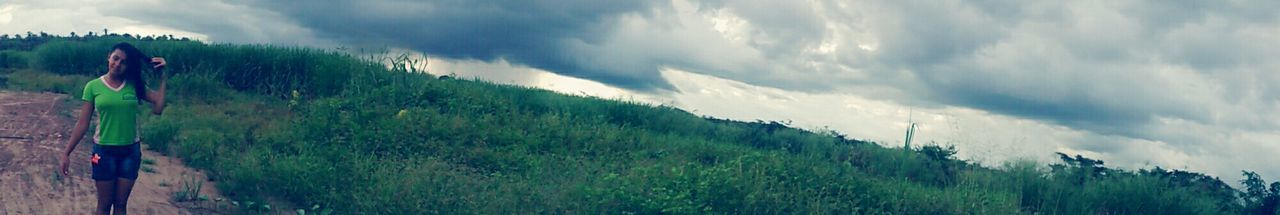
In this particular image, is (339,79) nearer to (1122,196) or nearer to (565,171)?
(565,171)

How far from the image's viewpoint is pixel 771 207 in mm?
8695

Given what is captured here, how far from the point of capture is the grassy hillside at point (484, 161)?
343 inches

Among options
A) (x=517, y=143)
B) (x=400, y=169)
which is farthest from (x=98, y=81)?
(x=517, y=143)

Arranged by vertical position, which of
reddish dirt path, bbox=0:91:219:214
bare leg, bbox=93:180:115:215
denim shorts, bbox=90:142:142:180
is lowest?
reddish dirt path, bbox=0:91:219:214

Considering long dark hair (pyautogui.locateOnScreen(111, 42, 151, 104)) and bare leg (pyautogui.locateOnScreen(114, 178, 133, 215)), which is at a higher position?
long dark hair (pyautogui.locateOnScreen(111, 42, 151, 104))

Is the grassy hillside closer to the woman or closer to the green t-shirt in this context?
the woman

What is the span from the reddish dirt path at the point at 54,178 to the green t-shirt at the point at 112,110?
1.64 meters

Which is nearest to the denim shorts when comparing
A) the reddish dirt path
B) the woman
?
the woman

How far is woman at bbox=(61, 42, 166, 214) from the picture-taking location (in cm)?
585

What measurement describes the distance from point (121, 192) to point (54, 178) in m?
2.40

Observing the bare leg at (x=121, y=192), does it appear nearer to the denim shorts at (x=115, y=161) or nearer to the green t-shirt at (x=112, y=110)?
the denim shorts at (x=115, y=161)

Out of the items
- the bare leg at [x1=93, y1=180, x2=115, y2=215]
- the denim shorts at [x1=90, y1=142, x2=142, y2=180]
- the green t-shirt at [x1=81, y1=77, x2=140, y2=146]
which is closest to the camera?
the green t-shirt at [x1=81, y1=77, x2=140, y2=146]

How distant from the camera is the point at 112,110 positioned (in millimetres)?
5836

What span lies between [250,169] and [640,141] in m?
6.31
